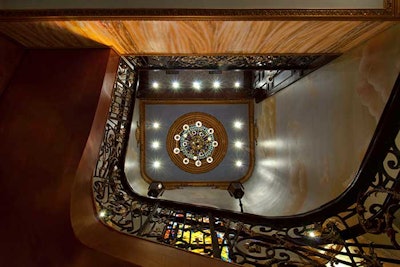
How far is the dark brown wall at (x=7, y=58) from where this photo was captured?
2.04 metres

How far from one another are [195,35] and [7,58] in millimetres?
1855

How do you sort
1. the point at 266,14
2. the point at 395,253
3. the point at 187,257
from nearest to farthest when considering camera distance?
the point at 187,257
the point at 266,14
the point at 395,253

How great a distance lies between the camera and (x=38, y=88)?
210 cm

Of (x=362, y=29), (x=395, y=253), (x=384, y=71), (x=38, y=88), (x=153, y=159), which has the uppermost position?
(x=362, y=29)

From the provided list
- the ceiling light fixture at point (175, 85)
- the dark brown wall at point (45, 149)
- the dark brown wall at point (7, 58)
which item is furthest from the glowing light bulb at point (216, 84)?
the dark brown wall at point (7, 58)

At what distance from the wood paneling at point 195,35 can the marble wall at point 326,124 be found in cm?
33

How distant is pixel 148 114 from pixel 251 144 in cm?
344

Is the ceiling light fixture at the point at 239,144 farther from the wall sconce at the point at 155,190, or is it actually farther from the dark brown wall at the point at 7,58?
the dark brown wall at the point at 7,58

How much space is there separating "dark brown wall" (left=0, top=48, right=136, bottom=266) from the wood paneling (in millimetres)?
184

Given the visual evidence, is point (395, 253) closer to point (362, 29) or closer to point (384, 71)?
point (384, 71)

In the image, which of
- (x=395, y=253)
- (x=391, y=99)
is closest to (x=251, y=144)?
(x=395, y=253)

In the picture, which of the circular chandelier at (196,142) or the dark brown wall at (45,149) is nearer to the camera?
the dark brown wall at (45,149)

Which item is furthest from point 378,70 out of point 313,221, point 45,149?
point 45,149

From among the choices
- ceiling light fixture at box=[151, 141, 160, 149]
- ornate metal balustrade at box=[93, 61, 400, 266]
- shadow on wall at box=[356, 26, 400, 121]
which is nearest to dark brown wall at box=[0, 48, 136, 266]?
ornate metal balustrade at box=[93, 61, 400, 266]
